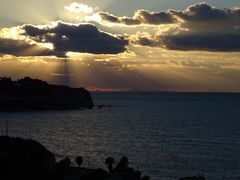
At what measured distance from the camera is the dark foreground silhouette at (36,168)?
6625cm

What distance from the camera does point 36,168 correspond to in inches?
2687

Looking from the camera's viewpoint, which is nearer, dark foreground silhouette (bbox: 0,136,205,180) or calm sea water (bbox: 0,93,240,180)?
dark foreground silhouette (bbox: 0,136,205,180)

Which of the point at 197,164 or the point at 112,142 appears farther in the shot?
the point at 112,142

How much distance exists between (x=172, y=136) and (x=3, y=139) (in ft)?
243

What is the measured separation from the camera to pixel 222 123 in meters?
196

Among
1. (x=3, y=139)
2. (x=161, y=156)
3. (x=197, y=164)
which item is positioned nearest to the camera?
(x=3, y=139)

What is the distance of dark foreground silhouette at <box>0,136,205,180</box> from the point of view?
66250 mm

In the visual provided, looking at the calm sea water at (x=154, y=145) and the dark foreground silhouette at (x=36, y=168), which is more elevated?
the dark foreground silhouette at (x=36, y=168)

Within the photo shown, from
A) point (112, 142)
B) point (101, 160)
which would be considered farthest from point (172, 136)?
point (101, 160)

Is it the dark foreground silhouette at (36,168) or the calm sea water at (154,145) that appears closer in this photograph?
the dark foreground silhouette at (36,168)

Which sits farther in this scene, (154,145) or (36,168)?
(154,145)

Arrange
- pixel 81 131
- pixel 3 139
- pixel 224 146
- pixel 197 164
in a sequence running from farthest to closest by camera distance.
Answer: pixel 81 131 < pixel 224 146 < pixel 197 164 < pixel 3 139

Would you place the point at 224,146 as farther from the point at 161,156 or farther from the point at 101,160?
the point at 101,160

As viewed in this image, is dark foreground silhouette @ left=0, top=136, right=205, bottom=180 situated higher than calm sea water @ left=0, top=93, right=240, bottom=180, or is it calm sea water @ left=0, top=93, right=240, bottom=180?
dark foreground silhouette @ left=0, top=136, right=205, bottom=180
